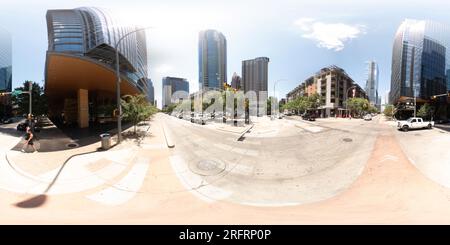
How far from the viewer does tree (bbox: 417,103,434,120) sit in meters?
6.46

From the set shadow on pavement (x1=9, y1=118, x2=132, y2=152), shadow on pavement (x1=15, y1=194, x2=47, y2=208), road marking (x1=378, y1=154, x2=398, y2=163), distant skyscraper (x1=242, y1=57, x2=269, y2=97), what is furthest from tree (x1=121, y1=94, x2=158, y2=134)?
road marking (x1=378, y1=154, x2=398, y2=163)

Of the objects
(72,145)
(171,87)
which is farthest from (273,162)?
(72,145)

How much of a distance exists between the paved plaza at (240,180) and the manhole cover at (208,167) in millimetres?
30

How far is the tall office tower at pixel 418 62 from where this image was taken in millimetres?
5007

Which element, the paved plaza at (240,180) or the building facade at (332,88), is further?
the building facade at (332,88)

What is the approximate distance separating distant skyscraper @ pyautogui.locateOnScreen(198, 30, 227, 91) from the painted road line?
4.01 m

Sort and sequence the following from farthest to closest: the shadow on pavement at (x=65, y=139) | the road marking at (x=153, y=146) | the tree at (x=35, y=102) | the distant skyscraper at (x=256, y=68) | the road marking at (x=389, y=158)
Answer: the tree at (x=35, y=102) < the shadow on pavement at (x=65, y=139) < the road marking at (x=153, y=146) < the distant skyscraper at (x=256, y=68) < the road marking at (x=389, y=158)

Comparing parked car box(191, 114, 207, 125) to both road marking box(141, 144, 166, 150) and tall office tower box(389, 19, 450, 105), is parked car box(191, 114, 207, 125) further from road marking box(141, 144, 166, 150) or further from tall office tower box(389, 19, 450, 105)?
tall office tower box(389, 19, 450, 105)

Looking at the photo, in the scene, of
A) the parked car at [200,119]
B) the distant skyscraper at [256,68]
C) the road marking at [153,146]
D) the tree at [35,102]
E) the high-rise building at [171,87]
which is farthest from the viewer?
the tree at [35,102]

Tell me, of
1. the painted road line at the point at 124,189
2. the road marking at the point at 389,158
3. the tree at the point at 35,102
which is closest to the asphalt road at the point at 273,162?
the road marking at the point at 389,158

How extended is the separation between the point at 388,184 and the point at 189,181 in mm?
4965

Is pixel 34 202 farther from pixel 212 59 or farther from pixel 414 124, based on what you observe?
pixel 414 124

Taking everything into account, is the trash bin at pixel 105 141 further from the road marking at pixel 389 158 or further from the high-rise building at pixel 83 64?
the road marking at pixel 389 158

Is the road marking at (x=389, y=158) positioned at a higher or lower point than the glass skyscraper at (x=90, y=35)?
lower
